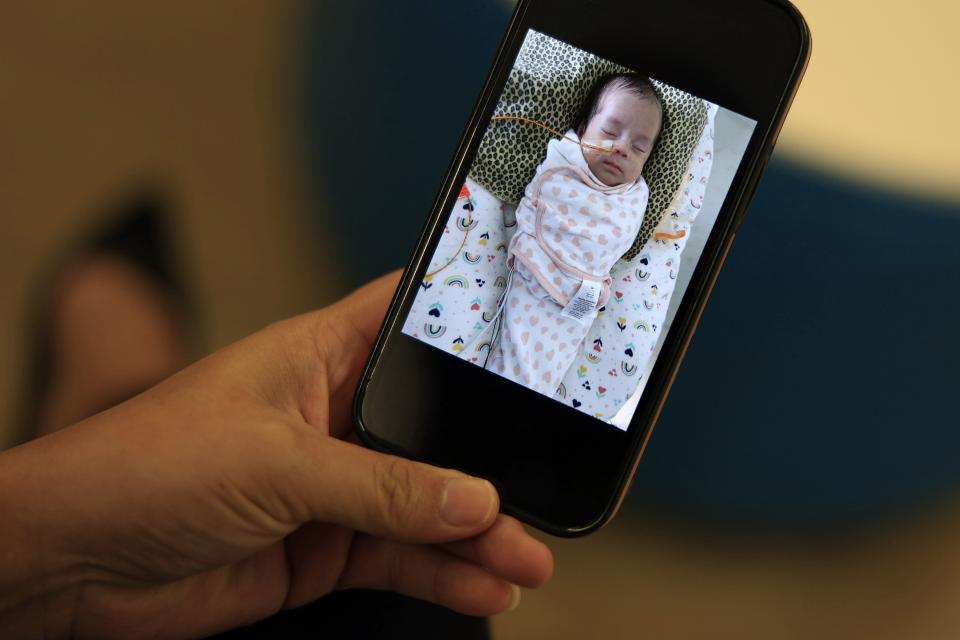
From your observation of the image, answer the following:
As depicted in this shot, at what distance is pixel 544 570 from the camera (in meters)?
0.39

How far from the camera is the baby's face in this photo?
0.37m

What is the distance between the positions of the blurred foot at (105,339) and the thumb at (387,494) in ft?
0.88

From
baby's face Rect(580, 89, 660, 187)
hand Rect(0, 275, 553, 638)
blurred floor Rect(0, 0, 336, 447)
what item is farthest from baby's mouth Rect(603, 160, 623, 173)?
blurred floor Rect(0, 0, 336, 447)

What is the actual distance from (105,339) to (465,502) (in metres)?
0.38

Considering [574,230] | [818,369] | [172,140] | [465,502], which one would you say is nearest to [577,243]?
[574,230]

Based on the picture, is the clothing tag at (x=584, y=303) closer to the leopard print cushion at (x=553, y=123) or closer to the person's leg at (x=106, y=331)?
the leopard print cushion at (x=553, y=123)

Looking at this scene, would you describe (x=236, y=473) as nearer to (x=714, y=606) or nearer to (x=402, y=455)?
(x=402, y=455)

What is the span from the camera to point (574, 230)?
0.39 metres

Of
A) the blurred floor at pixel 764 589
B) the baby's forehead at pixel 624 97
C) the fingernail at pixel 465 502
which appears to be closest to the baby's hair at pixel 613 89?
the baby's forehead at pixel 624 97

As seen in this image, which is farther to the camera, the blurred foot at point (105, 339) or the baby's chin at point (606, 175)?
the blurred foot at point (105, 339)

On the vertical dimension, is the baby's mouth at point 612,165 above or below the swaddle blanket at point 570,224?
above

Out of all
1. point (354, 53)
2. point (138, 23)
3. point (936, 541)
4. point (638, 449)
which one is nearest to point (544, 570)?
point (638, 449)

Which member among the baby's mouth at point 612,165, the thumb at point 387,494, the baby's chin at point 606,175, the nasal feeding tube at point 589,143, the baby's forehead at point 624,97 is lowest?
the thumb at point 387,494

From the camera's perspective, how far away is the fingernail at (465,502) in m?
0.34
